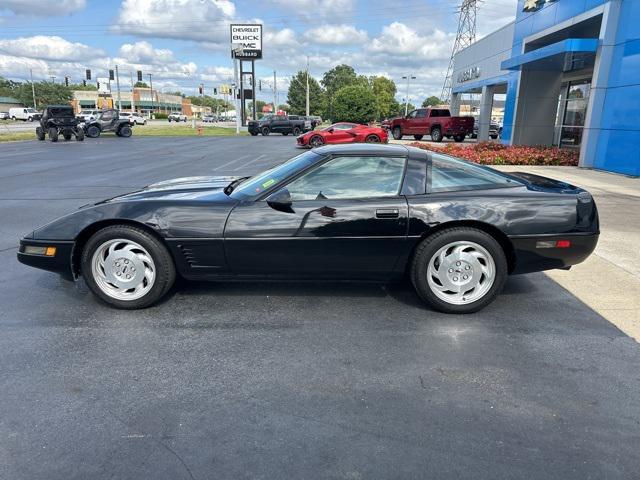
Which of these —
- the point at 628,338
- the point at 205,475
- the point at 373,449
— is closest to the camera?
the point at 205,475

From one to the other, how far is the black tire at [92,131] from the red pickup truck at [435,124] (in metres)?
19.0

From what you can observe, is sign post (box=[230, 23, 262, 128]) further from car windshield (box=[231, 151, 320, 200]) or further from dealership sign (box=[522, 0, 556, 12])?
car windshield (box=[231, 151, 320, 200])

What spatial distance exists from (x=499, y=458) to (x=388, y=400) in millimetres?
654

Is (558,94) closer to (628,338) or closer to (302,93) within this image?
(628,338)

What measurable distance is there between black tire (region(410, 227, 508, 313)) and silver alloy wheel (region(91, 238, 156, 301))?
2.08 meters

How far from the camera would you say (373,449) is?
2.32 meters

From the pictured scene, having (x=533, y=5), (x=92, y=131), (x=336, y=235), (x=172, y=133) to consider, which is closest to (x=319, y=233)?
(x=336, y=235)

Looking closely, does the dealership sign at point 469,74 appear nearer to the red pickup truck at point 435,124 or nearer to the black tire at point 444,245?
the red pickup truck at point 435,124

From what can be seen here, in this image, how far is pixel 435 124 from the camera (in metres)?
29.2

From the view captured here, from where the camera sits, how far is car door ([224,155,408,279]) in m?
3.72

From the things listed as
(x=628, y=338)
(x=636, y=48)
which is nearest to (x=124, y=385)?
(x=628, y=338)

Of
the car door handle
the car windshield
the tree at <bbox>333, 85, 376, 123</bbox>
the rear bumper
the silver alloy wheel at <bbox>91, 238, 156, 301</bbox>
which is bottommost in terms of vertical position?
the silver alloy wheel at <bbox>91, 238, 156, 301</bbox>

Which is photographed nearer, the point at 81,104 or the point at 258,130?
the point at 258,130

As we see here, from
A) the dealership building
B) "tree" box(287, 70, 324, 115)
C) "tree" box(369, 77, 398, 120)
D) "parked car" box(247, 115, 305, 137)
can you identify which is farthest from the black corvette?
"tree" box(287, 70, 324, 115)
